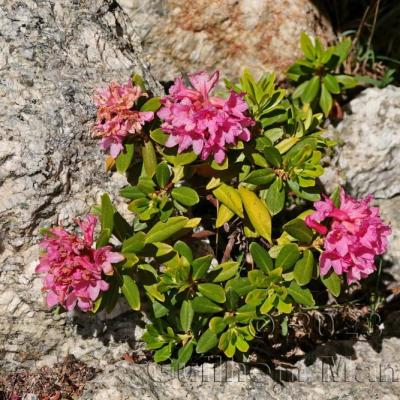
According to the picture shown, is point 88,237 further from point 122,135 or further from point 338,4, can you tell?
point 338,4

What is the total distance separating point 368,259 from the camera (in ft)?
9.19

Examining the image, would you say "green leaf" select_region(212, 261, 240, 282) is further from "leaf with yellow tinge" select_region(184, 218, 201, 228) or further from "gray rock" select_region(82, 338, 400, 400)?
"gray rock" select_region(82, 338, 400, 400)

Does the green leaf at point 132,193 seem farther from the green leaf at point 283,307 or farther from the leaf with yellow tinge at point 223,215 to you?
the green leaf at point 283,307

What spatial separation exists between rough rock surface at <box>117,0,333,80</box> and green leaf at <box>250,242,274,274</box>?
4.70ft

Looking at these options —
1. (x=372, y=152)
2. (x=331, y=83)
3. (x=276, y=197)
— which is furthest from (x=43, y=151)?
(x=372, y=152)

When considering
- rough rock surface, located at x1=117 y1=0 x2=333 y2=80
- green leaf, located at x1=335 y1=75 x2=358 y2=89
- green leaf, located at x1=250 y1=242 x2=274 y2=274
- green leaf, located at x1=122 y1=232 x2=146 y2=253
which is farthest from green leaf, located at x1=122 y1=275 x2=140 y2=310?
green leaf, located at x1=335 y1=75 x2=358 y2=89

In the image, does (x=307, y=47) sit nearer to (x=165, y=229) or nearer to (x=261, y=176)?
(x=261, y=176)

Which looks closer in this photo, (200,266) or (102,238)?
(102,238)

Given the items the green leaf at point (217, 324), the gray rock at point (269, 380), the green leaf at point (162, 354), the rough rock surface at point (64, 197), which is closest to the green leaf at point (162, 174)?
the rough rock surface at point (64, 197)

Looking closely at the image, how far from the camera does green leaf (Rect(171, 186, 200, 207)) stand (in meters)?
2.96

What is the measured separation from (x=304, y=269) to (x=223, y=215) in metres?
0.49

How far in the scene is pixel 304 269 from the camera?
2936 millimetres

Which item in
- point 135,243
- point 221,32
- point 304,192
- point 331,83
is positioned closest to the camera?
point 135,243

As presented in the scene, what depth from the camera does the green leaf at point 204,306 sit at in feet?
9.67
